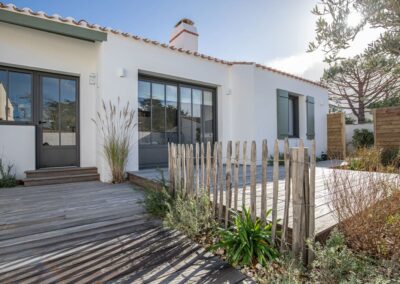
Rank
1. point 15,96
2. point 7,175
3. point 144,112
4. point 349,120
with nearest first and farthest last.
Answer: point 7,175 < point 15,96 < point 144,112 < point 349,120

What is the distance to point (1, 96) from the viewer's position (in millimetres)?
4441

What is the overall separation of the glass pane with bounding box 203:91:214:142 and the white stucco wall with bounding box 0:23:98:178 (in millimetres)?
2896

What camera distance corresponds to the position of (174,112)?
19.8 ft

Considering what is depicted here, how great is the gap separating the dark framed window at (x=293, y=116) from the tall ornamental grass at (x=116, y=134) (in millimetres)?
6000

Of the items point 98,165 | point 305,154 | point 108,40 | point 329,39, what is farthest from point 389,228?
point 108,40

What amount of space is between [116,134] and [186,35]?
414 centimetres

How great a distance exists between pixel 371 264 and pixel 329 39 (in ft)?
5.78

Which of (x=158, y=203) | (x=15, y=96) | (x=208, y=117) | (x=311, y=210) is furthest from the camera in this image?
(x=208, y=117)

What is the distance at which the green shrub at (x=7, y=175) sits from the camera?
13.7ft

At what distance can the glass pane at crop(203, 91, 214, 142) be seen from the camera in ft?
21.6

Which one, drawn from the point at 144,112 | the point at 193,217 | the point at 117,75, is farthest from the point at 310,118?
the point at 193,217

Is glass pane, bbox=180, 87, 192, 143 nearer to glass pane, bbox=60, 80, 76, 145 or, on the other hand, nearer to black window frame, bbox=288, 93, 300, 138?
glass pane, bbox=60, 80, 76, 145

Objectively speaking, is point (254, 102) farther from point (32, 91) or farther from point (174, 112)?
point (32, 91)

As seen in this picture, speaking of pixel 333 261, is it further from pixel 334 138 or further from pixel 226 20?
pixel 334 138
